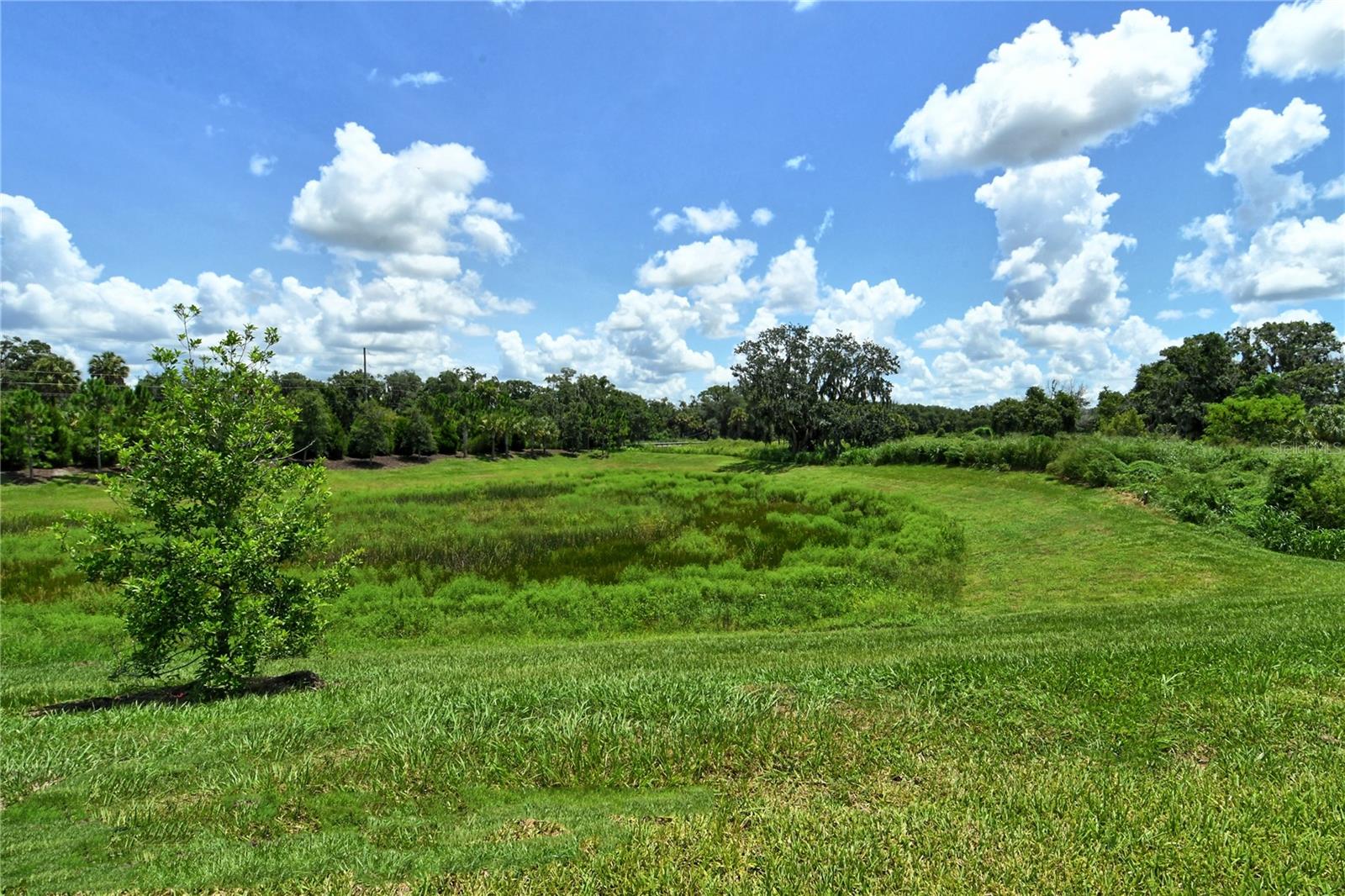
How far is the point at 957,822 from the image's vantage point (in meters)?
3.69

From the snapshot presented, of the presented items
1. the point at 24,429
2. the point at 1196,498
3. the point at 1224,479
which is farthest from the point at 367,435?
the point at 1224,479

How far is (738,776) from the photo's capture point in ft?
14.8

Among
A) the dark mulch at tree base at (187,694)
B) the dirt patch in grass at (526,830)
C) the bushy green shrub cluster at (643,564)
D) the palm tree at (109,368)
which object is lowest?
the bushy green shrub cluster at (643,564)

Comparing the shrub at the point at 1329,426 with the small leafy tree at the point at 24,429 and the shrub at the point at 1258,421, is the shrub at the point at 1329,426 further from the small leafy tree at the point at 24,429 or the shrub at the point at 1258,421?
the small leafy tree at the point at 24,429

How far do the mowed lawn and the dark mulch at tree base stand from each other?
0.46 m

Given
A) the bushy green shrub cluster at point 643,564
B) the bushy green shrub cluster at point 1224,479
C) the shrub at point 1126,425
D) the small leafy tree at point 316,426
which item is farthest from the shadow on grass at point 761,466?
the small leafy tree at point 316,426

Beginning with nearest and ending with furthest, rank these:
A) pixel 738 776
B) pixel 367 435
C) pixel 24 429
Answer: pixel 738 776 → pixel 24 429 → pixel 367 435

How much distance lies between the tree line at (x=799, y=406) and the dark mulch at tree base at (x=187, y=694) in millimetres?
42293

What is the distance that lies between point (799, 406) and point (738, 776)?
57822 millimetres

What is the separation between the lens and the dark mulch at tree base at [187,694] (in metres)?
7.29

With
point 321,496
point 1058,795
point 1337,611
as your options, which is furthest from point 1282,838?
point 321,496

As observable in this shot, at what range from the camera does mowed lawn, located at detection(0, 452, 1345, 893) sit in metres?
3.37

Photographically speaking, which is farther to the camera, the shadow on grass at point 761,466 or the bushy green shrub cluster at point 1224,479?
the shadow on grass at point 761,466

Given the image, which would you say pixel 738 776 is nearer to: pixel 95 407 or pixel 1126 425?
pixel 95 407
